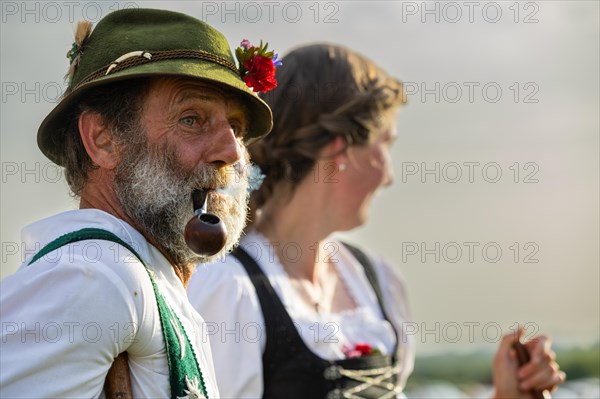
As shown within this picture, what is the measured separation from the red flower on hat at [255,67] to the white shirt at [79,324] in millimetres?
678

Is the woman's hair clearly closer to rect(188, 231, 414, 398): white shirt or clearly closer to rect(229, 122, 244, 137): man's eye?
rect(188, 231, 414, 398): white shirt

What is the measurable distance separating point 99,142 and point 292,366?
1374 mm

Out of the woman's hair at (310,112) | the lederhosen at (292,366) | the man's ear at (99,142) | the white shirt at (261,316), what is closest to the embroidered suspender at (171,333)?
the man's ear at (99,142)

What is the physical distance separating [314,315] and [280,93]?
2.85 ft

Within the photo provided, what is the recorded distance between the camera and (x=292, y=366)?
12.1ft

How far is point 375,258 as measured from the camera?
4.48 meters

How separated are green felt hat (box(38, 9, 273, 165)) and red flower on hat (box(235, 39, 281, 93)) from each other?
0.04m

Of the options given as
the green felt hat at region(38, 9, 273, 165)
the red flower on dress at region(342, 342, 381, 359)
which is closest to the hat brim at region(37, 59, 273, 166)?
the green felt hat at region(38, 9, 273, 165)

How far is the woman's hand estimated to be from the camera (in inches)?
157

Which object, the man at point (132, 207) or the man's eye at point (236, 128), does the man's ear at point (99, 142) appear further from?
the man's eye at point (236, 128)

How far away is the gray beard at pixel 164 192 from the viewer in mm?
2543

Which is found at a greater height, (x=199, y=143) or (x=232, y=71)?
(x=232, y=71)

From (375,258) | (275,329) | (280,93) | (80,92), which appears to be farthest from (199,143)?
(375,258)

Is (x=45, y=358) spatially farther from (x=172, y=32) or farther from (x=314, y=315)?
(x=314, y=315)
